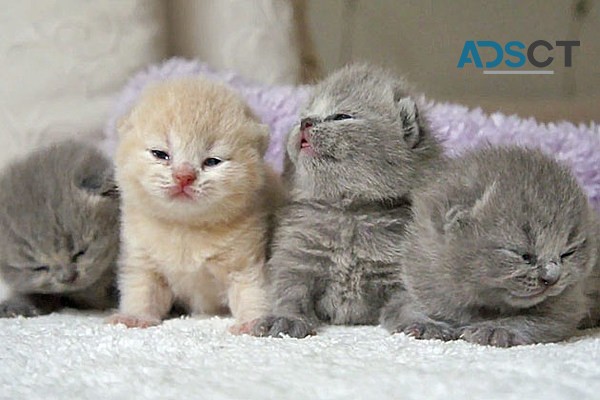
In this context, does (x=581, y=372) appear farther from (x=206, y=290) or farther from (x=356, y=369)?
(x=206, y=290)

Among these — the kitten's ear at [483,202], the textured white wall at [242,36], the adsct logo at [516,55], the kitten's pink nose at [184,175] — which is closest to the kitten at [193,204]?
the kitten's pink nose at [184,175]

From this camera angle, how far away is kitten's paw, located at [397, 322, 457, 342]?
1.01 metres

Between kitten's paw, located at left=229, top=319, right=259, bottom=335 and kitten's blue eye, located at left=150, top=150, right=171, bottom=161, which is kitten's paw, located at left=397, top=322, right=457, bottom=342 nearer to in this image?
kitten's paw, located at left=229, top=319, right=259, bottom=335

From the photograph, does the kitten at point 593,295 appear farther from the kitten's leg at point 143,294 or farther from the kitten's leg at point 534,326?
the kitten's leg at point 143,294

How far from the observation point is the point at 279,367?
83 centimetres

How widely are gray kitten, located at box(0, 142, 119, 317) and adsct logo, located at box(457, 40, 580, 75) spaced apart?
4.48 ft

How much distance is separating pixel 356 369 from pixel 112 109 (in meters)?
1.00

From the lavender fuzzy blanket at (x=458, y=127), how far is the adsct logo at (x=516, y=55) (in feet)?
2.84

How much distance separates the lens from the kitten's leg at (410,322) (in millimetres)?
1010

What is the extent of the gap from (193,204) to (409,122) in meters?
0.32

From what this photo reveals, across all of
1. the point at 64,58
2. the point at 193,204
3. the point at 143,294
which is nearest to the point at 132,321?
the point at 143,294

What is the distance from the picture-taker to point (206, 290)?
4.01 feet

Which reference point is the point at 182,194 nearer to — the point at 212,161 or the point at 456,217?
the point at 212,161

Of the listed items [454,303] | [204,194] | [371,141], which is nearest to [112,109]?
[204,194]
